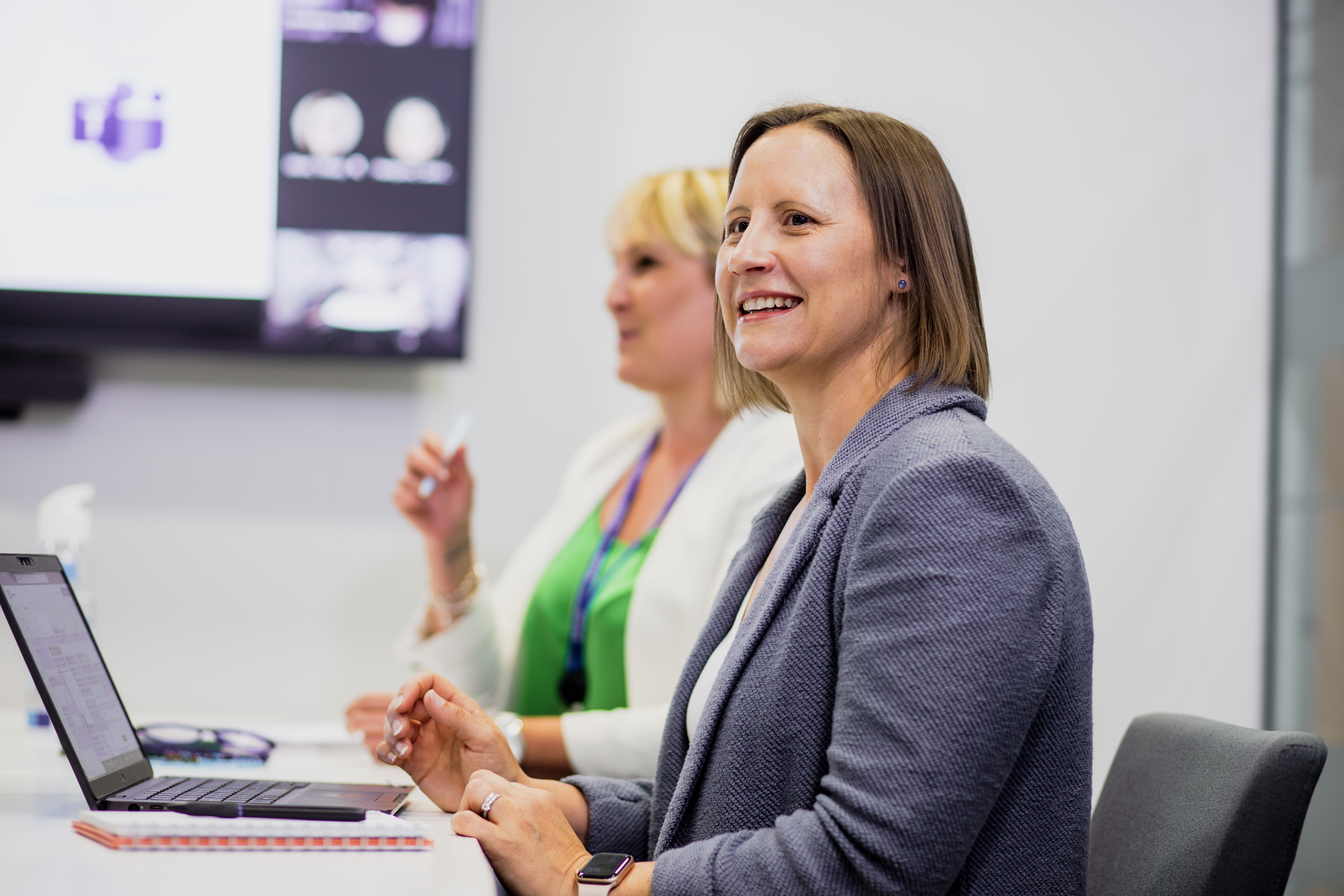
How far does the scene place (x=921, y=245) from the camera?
118 cm

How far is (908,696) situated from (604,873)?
31 cm

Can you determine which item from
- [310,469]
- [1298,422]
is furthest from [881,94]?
[310,469]

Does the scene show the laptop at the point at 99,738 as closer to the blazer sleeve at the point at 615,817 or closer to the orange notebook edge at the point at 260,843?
the orange notebook edge at the point at 260,843

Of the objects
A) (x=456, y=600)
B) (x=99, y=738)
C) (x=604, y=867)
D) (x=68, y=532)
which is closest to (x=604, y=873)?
(x=604, y=867)

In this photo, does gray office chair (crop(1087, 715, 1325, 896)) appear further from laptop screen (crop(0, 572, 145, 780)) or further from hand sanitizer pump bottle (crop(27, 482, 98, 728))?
hand sanitizer pump bottle (crop(27, 482, 98, 728))

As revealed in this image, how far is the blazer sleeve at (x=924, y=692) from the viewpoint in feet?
2.97

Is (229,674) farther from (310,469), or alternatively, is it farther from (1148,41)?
(1148,41)

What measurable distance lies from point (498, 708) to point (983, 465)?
147cm

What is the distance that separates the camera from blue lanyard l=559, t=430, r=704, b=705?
2.04m

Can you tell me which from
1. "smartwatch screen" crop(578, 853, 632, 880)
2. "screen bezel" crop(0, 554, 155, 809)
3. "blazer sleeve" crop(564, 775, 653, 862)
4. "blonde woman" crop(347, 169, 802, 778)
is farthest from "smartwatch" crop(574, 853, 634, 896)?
"blonde woman" crop(347, 169, 802, 778)

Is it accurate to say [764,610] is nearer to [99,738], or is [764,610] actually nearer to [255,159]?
[99,738]

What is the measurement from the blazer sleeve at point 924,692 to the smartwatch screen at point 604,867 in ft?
0.15

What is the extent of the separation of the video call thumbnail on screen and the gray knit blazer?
1469mm

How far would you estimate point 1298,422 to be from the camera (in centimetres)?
248
